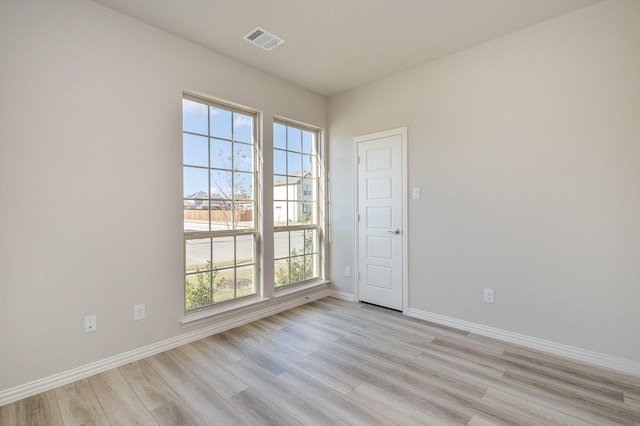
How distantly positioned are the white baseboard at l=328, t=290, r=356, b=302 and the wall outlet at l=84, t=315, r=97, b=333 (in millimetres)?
2713

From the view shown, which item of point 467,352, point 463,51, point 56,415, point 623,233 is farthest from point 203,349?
point 463,51

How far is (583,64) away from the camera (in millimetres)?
2375

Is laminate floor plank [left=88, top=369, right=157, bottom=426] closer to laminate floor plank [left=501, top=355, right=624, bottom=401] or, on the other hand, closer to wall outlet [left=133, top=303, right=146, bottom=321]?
wall outlet [left=133, top=303, right=146, bottom=321]

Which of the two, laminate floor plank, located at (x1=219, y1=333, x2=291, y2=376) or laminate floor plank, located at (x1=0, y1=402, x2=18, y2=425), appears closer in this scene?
laminate floor plank, located at (x1=0, y1=402, x2=18, y2=425)

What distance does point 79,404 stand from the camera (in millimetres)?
1880

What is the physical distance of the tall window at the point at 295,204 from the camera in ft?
12.1

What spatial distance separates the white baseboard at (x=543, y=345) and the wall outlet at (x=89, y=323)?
3.02m

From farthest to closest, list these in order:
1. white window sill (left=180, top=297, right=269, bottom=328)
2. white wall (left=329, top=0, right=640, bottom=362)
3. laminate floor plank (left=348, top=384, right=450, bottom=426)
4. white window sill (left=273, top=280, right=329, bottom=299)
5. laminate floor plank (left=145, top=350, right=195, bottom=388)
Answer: white window sill (left=273, top=280, right=329, bottom=299) < white window sill (left=180, top=297, right=269, bottom=328) < white wall (left=329, top=0, right=640, bottom=362) < laminate floor plank (left=145, top=350, right=195, bottom=388) < laminate floor plank (left=348, top=384, right=450, bottom=426)

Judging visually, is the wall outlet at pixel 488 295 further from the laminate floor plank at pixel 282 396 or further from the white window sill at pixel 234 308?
the white window sill at pixel 234 308

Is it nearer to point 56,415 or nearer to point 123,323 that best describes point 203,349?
point 123,323

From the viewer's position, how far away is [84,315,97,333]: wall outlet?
2.20 m

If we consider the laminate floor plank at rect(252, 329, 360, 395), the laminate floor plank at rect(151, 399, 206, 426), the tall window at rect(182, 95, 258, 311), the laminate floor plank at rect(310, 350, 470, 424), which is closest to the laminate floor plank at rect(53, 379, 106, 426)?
the laminate floor plank at rect(151, 399, 206, 426)

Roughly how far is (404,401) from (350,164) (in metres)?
2.81

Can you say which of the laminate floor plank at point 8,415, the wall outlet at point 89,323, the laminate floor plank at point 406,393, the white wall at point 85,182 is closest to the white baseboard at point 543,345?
the laminate floor plank at point 406,393
